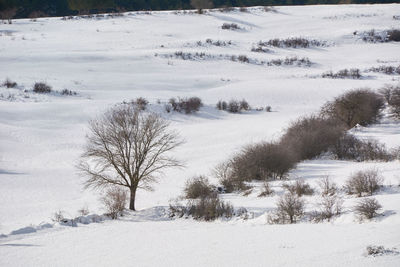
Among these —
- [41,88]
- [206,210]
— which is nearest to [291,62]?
[41,88]

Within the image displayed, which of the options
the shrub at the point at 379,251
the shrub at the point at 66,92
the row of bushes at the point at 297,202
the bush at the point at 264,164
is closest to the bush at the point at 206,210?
the row of bushes at the point at 297,202

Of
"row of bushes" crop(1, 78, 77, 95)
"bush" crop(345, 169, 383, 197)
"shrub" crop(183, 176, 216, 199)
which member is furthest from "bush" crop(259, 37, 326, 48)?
"bush" crop(345, 169, 383, 197)

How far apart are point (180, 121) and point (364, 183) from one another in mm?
20061

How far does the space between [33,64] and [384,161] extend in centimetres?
3420

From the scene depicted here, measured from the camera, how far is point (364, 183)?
47.4 ft

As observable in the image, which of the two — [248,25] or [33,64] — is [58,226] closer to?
[33,64]

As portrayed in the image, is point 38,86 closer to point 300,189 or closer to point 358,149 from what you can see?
point 358,149

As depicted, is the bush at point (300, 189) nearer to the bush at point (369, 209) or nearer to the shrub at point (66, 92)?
the bush at point (369, 209)

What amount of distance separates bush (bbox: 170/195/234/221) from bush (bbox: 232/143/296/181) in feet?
15.3

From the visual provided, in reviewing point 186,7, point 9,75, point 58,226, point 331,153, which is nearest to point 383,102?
point 331,153

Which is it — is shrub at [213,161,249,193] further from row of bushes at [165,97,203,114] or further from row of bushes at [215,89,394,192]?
row of bushes at [165,97,203,114]

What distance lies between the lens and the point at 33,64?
43250 mm

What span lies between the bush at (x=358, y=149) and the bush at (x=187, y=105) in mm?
13664

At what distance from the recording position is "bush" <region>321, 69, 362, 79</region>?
1661 inches
